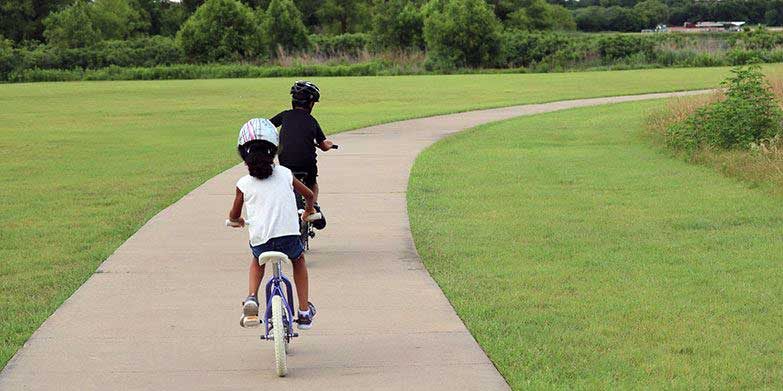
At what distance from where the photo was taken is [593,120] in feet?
88.1

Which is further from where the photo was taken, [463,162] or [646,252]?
[463,162]

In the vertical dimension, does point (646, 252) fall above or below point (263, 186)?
below

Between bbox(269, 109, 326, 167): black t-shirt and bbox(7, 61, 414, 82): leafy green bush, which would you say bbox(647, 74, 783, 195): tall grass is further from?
bbox(7, 61, 414, 82): leafy green bush

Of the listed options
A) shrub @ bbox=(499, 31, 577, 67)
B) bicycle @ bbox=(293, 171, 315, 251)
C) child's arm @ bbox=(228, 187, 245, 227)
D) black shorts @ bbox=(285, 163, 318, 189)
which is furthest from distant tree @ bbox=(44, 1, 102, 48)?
child's arm @ bbox=(228, 187, 245, 227)

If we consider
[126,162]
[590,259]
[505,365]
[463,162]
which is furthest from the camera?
[126,162]

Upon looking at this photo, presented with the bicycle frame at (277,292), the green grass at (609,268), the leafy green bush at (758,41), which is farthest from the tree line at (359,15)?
the bicycle frame at (277,292)

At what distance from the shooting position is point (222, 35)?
63.1 metres

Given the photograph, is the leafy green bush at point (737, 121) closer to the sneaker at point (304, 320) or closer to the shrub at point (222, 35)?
the sneaker at point (304, 320)

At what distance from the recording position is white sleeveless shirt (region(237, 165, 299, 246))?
6.97m

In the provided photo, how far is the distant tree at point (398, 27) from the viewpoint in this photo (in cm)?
6812

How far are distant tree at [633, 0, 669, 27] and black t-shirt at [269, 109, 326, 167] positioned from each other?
4846 inches

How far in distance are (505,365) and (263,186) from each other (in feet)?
5.74

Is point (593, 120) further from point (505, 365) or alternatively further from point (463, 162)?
point (505, 365)

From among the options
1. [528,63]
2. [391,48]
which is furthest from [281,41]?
[528,63]
